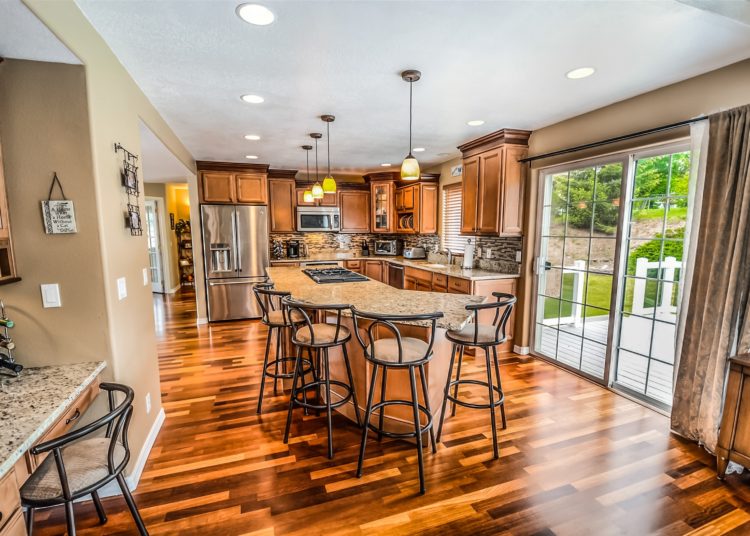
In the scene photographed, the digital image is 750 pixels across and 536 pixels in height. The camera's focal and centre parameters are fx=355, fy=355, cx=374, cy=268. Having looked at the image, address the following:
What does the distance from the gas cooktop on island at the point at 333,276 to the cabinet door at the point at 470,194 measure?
5.00ft

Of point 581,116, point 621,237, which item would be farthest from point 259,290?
point 581,116

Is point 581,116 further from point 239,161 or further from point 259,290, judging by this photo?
point 239,161

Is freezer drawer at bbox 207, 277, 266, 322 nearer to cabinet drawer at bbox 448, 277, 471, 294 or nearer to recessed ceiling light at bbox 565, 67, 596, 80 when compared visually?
cabinet drawer at bbox 448, 277, 471, 294

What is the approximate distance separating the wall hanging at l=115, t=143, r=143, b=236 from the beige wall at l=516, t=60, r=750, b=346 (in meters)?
3.54

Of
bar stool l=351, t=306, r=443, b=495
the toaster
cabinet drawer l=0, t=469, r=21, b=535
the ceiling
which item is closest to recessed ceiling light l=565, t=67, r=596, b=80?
the ceiling

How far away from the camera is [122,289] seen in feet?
6.43

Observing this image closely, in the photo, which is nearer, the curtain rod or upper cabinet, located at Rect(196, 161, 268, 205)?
the curtain rod

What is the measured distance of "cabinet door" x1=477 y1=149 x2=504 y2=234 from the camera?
A: 12.6ft

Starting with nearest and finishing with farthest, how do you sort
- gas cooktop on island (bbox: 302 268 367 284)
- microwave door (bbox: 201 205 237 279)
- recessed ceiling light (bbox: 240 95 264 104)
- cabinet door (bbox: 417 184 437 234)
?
recessed ceiling light (bbox: 240 95 264 104)
gas cooktop on island (bbox: 302 268 367 284)
microwave door (bbox: 201 205 237 279)
cabinet door (bbox: 417 184 437 234)

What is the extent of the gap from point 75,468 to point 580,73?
3.42 m

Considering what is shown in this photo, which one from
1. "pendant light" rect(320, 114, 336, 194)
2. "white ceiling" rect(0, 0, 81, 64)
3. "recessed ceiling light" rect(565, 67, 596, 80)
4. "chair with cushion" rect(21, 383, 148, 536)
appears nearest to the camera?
"chair with cushion" rect(21, 383, 148, 536)

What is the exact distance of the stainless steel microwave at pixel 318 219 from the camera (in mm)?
6109

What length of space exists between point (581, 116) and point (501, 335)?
2353 millimetres

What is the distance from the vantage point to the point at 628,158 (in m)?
2.91
